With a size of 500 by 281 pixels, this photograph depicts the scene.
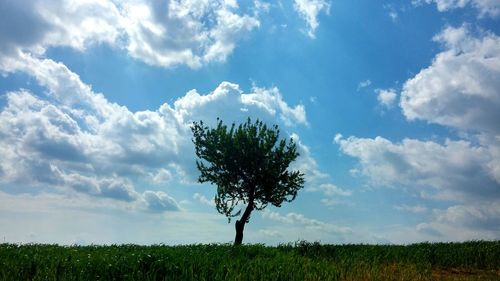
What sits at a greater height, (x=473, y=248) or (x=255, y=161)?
(x=255, y=161)

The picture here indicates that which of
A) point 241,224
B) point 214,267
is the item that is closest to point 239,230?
point 241,224

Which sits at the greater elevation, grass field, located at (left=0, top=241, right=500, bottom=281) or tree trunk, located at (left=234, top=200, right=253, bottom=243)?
tree trunk, located at (left=234, top=200, right=253, bottom=243)

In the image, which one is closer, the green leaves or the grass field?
the grass field

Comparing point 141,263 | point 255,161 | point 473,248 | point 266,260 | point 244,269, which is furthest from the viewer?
point 255,161

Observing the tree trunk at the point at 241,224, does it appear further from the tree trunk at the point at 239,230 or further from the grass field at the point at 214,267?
the grass field at the point at 214,267

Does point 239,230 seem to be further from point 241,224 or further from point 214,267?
point 214,267

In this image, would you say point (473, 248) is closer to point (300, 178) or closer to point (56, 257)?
point (300, 178)

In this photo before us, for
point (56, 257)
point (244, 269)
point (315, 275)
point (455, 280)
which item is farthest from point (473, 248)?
point (56, 257)

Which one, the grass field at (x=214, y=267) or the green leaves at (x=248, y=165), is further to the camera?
the green leaves at (x=248, y=165)

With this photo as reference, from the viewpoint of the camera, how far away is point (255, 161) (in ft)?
139

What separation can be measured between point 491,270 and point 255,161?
21407 mm

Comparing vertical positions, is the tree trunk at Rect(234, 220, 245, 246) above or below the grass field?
above

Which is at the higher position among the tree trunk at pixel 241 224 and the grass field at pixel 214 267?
the tree trunk at pixel 241 224

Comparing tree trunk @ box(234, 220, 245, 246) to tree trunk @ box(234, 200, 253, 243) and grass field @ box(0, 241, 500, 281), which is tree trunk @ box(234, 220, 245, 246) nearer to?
tree trunk @ box(234, 200, 253, 243)
